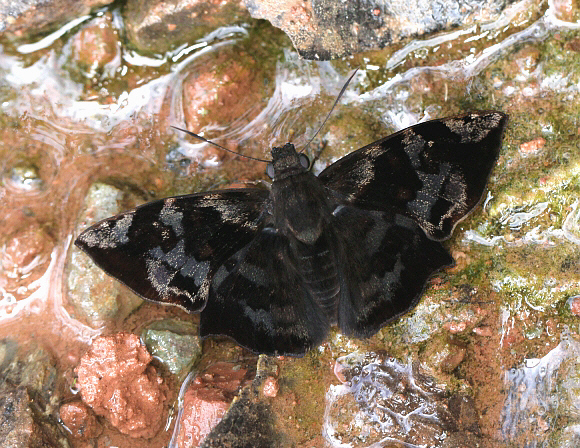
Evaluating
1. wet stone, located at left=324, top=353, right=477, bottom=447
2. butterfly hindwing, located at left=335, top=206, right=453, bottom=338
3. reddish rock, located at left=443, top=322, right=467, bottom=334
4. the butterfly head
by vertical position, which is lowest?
wet stone, located at left=324, top=353, right=477, bottom=447

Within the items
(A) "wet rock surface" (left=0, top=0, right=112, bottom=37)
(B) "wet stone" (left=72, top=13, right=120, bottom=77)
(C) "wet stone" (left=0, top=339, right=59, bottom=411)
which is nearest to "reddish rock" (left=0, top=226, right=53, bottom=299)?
(C) "wet stone" (left=0, top=339, right=59, bottom=411)

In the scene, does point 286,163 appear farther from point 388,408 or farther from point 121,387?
point 121,387

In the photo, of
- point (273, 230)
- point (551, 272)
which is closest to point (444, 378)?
point (551, 272)

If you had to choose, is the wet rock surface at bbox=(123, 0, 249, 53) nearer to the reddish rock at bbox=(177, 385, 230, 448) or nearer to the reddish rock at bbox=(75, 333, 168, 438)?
the reddish rock at bbox=(75, 333, 168, 438)

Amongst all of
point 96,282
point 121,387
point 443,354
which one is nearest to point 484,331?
point 443,354

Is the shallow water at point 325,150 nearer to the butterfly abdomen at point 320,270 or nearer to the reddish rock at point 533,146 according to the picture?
the reddish rock at point 533,146

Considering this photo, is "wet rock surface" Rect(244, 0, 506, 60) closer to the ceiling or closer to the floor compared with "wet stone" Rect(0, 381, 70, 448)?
closer to the ceiling

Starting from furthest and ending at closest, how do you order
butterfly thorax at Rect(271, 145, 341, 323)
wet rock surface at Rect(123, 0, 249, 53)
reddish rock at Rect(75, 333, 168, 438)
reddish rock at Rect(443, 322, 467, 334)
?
1. wet rock surface at Rect(123, 0, 249, 53)
2. reddish rock at Rect(75, 333, 168, 438)
3. reddish rock at Rect(443, 322, 467, 334)
4. butterfly thorax at Rect(271, 145, 341, 323)
